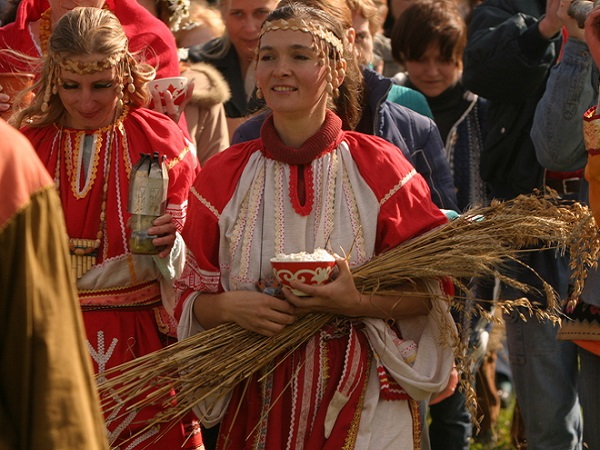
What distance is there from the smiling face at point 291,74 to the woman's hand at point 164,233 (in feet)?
1.75

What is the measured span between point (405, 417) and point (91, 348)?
1.20 m

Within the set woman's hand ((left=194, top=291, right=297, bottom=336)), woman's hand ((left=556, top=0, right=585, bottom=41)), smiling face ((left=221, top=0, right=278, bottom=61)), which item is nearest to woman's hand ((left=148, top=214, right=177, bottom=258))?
woman's hand ((left=194, top=291, right=297, bottom=336))

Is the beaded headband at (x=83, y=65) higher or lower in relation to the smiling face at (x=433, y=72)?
lower

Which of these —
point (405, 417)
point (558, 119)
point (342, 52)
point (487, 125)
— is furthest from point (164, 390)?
point (487, 125)

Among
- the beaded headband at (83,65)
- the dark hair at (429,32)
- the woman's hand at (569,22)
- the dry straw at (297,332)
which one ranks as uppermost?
the dark hair at (429,32)

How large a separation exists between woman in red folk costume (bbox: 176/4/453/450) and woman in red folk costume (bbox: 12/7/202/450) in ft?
0.98

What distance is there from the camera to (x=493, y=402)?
23.2 feet

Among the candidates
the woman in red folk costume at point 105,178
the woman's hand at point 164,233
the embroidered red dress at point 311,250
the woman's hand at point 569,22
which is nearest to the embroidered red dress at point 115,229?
the woman in red folk costume at point 105,178

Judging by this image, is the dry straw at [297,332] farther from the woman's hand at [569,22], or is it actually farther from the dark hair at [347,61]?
the woman's hand at [569,22]

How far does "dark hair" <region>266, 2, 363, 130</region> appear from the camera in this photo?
163 inches

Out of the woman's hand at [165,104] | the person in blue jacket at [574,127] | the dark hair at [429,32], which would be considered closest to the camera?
the person in blue jacket at [574,127]

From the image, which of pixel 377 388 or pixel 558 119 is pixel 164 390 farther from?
pixel 558 119

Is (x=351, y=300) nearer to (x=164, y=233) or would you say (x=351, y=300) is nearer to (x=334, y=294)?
(x=334, y=294)

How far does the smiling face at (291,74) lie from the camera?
4.05 meters
